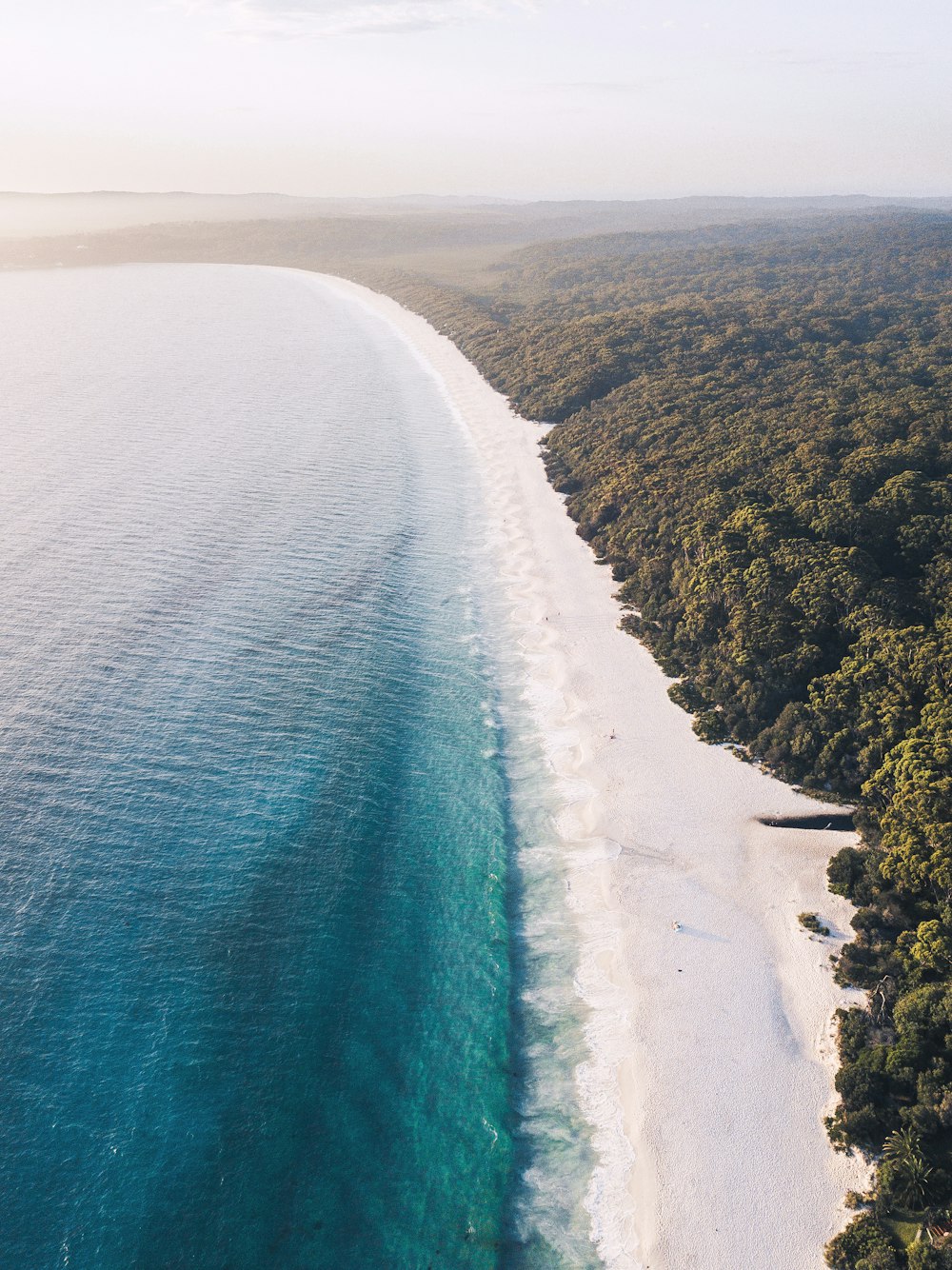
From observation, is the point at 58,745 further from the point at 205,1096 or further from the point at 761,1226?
the point at 761,1226

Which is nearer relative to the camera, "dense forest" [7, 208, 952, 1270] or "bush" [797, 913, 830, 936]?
"dense forest" [7, 208, 952, 1270]

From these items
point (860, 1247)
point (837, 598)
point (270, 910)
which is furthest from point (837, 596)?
point (270, 910)

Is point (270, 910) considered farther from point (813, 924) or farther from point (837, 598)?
point (837, 598)

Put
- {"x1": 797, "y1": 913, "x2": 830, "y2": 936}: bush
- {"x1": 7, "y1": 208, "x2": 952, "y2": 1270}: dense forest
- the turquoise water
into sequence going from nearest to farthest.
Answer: the turquoise water
{"x1": 7, "y1": 208, "x2": 952, "y2": 1270}: dense forest
{"x1": 797, "y1": 913, "x2": 830, "y2": 936}: bush

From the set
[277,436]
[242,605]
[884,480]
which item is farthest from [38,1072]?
[277,436]

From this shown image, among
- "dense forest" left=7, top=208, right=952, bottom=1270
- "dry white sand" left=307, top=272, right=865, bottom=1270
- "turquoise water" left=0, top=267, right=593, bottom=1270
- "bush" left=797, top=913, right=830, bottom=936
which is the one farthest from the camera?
"bush" left=797, top=913, right=830, bottom=936

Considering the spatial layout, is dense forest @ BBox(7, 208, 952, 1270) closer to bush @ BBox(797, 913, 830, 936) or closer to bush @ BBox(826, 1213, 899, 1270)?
bush @ BBox(826, 1213, 899, 1270)

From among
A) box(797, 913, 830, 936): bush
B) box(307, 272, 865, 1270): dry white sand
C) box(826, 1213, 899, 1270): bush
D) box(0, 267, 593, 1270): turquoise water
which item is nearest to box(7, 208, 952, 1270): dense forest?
box(826, 1213, 899, 1270): bush
